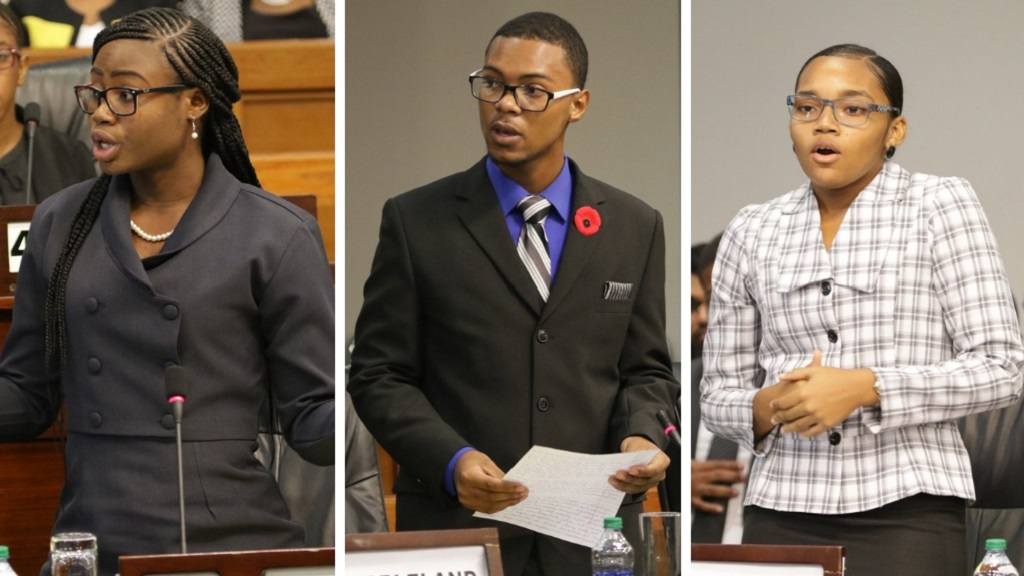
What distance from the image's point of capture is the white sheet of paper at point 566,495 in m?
2.83

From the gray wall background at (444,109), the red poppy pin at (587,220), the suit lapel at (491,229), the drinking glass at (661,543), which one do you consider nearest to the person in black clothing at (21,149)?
the gray wall background at (444,109)

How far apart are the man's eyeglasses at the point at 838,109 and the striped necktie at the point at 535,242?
0.67m

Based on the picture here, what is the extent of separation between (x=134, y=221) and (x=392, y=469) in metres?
0.72

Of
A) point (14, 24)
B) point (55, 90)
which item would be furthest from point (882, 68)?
point (14, 24)

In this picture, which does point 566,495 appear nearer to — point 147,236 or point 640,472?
point 640,472

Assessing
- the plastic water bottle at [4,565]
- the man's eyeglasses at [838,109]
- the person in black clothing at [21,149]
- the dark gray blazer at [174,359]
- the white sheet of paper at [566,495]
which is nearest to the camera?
the plastic water bottle at [4,565]

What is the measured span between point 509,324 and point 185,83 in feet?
2.65

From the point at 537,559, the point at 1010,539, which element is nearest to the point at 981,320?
the point at 1010,539

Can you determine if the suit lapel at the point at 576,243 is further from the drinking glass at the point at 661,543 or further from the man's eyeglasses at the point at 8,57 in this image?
the man's eyeglasses at the point at 8,57

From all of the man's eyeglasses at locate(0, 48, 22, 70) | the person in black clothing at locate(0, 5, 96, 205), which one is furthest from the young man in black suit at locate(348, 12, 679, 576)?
the man's eyeglasses at locate(0, 48, 22, 70)

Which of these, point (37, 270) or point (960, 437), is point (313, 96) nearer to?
point (37, 270)

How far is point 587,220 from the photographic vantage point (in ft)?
9.57

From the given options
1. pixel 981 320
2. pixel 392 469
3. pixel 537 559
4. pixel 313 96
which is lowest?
pixel 537 559

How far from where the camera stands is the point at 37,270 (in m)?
2.78
